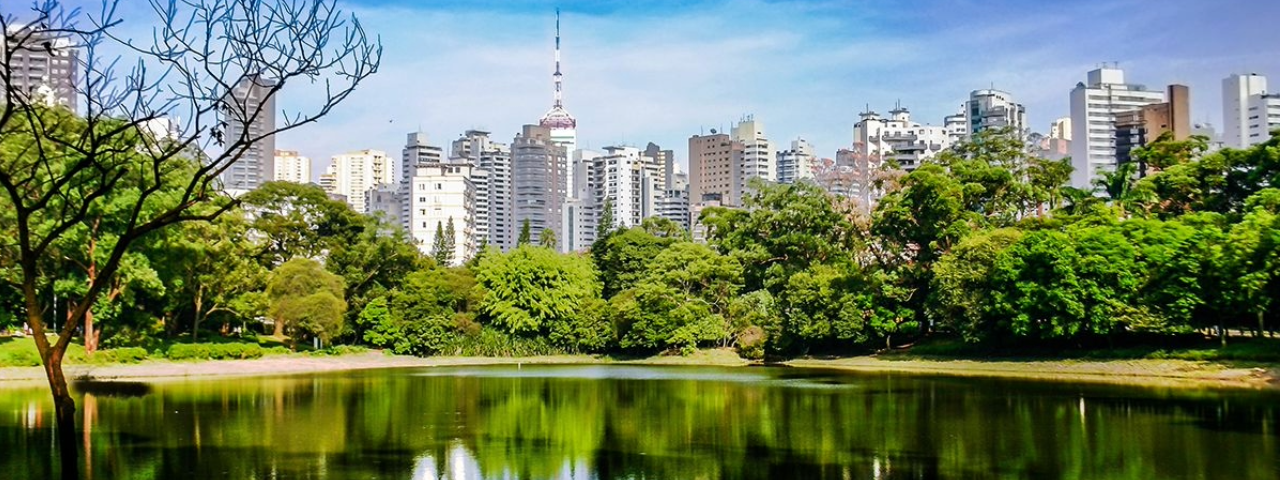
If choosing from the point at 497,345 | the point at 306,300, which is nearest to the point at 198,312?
the point at 306,300

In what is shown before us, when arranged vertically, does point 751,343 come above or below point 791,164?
below

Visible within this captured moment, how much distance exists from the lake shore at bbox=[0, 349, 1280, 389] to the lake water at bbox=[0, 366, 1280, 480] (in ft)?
14.0

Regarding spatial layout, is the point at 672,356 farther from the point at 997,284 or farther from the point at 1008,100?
the point at 1008,100

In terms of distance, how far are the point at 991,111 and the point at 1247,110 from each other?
30.7 m

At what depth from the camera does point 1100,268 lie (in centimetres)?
4238

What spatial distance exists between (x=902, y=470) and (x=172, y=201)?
34.0 meters

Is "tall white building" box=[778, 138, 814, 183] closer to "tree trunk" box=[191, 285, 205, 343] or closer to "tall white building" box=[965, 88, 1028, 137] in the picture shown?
"tall white building" box=[965, 88, 1028, 137]

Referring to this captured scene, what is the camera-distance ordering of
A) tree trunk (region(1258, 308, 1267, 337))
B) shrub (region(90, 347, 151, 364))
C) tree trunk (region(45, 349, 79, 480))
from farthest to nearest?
shrub (region(90, 347, 151, 364))
tree trunk (region(1258, 308, 1267, 337))
tree trunk (region(45, 349, 79, 480))

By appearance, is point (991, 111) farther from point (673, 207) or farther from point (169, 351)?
point (169, 351)

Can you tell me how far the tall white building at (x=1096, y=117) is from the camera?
148m

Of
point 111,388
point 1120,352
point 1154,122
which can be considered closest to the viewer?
point 111,388

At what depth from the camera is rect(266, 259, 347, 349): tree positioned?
5500cm

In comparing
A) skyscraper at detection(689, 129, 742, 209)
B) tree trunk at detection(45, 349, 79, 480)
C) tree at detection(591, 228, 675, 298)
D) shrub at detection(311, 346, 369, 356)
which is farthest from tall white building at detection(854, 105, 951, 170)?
tree trunk at detection(45, 349, 79, 480)

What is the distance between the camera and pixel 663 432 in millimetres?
24203
